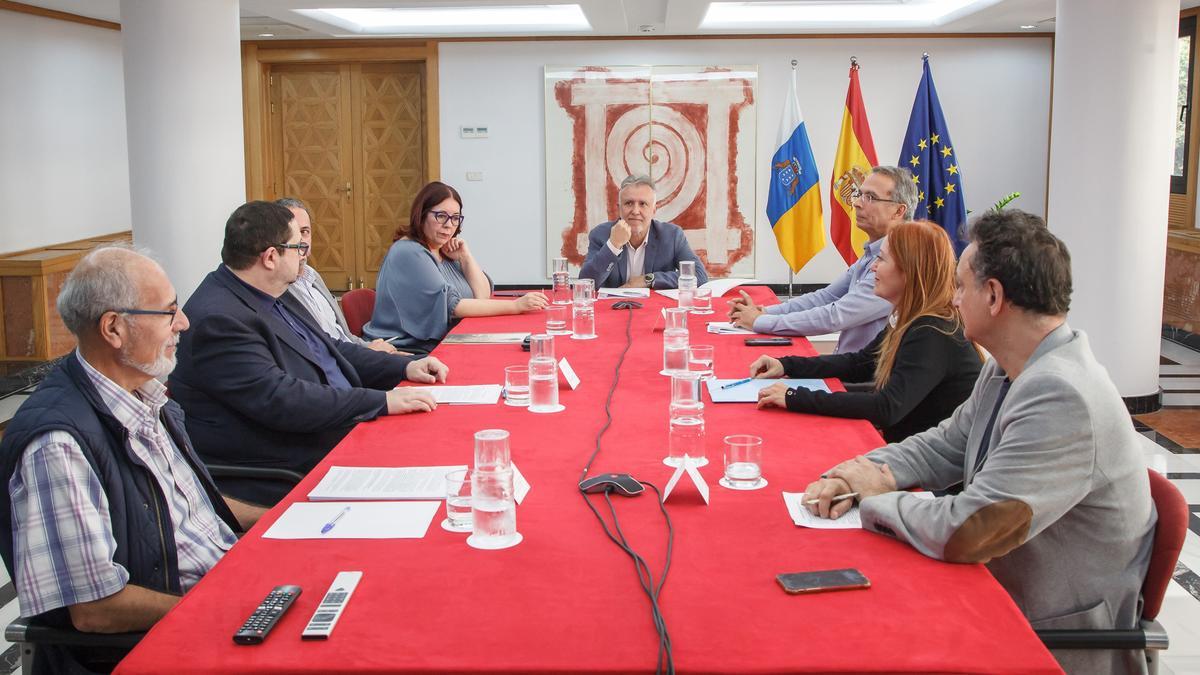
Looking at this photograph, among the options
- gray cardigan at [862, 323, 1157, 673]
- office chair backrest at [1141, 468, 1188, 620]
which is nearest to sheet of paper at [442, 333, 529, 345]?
gray cardigan at [862, 323, 1157, 673]

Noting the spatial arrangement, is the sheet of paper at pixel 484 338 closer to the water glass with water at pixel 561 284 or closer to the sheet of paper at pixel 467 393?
the water glass with water at pixel 561 284

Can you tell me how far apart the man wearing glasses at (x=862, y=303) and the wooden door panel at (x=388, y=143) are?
23.9 feet

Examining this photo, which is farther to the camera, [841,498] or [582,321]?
[582,321]

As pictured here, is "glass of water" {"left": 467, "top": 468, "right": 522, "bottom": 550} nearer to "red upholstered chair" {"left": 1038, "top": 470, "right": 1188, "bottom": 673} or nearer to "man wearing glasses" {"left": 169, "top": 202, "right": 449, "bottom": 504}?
"red upholstered chair" {"left": 1038, "top": 470, "right": 1188, "bottom": 673}

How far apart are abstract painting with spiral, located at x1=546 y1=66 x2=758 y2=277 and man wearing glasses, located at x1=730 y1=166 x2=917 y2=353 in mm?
6294

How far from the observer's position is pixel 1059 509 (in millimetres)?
2025

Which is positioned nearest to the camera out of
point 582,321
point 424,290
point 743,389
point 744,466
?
point 744,466

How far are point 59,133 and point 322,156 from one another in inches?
115

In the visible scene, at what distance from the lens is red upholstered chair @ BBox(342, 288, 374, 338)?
17.7ft

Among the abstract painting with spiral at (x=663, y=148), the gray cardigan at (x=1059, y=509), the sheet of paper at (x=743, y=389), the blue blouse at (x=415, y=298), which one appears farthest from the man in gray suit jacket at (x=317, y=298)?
the abstract painting with spiral at (x=663, y=148)

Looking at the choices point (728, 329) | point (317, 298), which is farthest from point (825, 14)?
point (317, 298)

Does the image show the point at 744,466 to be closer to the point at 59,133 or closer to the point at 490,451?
Answer: the point at 490,451

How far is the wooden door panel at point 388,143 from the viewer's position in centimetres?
1138

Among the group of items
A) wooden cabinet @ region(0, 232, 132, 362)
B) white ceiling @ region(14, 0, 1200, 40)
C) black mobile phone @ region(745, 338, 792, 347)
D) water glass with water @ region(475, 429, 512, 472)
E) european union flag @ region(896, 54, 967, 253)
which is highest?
white ceiling @ region(14, 0, 1200, 40)
